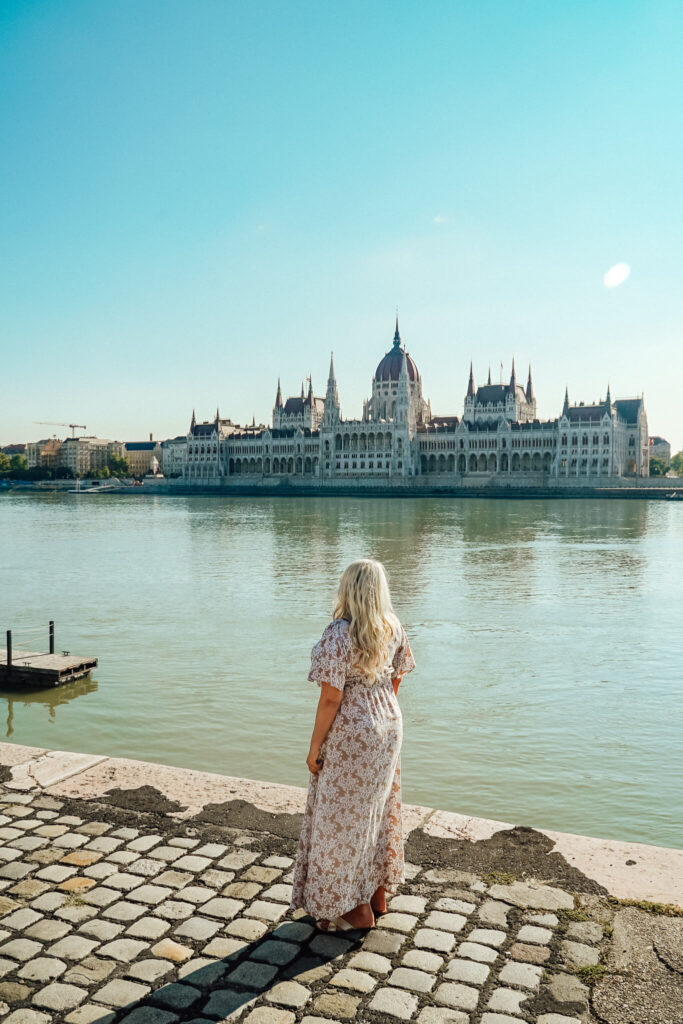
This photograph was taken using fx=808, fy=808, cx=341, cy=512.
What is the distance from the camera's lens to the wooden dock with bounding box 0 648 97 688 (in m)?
10.6

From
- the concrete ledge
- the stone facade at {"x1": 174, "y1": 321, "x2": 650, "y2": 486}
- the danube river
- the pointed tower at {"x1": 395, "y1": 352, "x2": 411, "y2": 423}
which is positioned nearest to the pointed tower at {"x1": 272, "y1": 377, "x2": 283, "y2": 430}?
the stone facade at {"x1": 174, "y1": 321, "x2": 650, "y2": 486}

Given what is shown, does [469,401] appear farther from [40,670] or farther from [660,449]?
[40,670]

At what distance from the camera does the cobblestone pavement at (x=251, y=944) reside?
3.38 meters

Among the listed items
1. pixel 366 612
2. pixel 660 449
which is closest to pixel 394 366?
pixel 660 449

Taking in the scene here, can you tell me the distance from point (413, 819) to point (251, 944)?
1.68m

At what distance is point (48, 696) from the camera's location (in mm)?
10547

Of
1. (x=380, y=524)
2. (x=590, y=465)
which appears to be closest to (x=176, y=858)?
(x=380, y=524)

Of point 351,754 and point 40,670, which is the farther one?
point 40,670

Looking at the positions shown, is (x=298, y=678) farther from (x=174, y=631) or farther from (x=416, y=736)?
(x=174, y=631)

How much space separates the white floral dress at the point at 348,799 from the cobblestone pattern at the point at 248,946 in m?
0.22

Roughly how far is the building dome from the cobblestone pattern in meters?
128

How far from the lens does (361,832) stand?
3957mm

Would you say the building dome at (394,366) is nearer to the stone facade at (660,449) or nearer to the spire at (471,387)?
the spire at (471,387)

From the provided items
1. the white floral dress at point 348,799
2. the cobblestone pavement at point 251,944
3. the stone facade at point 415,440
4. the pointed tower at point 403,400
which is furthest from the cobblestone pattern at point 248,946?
the pointed tower at point 403,400
